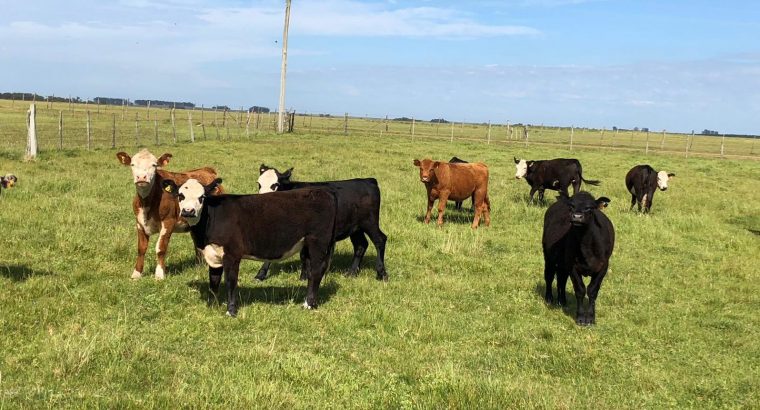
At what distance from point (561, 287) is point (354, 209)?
319 centimetres

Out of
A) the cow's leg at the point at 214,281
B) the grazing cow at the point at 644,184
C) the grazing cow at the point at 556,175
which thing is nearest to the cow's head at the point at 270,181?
the cow's leg at the point at 214,281

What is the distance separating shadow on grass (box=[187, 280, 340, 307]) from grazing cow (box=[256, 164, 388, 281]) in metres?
0.56

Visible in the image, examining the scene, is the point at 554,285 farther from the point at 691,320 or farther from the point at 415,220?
the point at 415,220

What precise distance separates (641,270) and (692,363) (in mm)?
4254

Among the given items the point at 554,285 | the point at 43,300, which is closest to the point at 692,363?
the point at 554,285

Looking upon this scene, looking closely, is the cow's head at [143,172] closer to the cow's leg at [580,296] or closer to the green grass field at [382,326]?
the green grass field at [382,326]

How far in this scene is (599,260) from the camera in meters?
7.39

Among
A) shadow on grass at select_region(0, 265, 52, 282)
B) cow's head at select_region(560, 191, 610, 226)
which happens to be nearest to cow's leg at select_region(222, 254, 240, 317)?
shadow on grass at select_region(0, 265, 52, 282)

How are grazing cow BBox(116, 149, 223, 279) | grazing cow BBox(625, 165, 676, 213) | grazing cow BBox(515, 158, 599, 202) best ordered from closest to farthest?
grazing cow BBox(116, 149, 223, 279), grazing cow BBox(625, 165, 676, 213), grazing cow BBox(515, 158, 599, 202)

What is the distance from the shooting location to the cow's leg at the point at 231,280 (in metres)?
6.76

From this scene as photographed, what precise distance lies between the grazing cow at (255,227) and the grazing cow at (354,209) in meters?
1.11

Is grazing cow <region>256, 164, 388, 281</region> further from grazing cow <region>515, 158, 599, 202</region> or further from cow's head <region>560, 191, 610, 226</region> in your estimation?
grazing cow <region>515, 158, 599, 202</region>

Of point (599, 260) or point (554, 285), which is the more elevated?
point (599, 260)

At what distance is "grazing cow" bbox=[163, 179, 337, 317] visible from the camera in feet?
22.2
